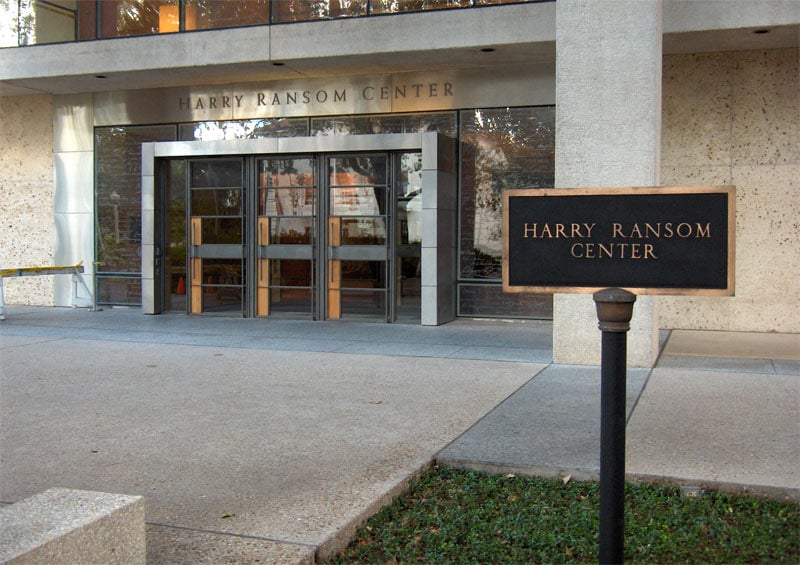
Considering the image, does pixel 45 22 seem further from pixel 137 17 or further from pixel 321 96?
pixel 321 96

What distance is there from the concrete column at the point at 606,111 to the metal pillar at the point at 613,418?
5588 mm

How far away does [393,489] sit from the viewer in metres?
4.95

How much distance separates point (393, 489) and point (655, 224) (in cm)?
213

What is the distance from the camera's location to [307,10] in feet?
46.6

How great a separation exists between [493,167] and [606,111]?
5.16 metres

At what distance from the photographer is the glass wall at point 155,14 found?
14.0 meters

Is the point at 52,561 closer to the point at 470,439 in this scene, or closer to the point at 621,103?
the point at 470,439

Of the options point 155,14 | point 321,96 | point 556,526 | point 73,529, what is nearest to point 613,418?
point 556,526

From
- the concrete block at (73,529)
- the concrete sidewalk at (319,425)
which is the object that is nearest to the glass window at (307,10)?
the concrete sidewalk at (319,425)

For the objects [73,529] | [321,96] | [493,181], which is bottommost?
[73,529]

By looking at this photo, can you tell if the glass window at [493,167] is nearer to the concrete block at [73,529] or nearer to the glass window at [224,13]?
the glass window at [224,13]

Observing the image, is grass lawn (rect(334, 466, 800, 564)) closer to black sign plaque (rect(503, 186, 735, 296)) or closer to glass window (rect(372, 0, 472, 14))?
black sign plaque (rect(503, 186, 735, 296))

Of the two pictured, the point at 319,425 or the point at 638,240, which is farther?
the point at 319,425

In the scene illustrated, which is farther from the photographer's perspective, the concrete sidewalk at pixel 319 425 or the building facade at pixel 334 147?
the building facade at pixel 334 147
